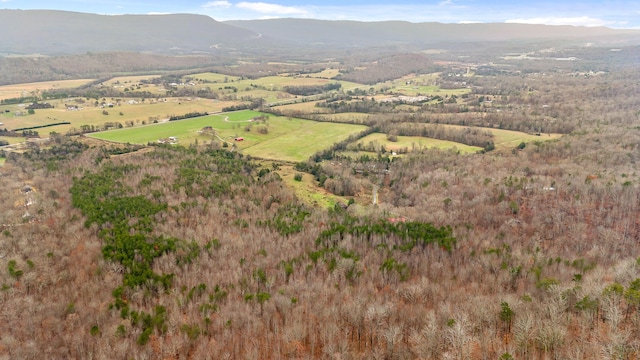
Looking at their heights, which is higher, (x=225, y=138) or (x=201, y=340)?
(x=225, y=138)

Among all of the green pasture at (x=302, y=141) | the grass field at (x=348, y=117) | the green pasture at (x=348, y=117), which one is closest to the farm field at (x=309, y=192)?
the green pasture at (x=302, y=141)

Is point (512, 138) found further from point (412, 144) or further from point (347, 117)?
point (347, 117)

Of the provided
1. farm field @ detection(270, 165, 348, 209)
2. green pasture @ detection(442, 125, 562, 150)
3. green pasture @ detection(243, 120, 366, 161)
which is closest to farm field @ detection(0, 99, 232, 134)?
green pasture @ detection(243, 120, 366, 161)

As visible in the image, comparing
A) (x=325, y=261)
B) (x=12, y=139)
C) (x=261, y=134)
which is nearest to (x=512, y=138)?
(x=261, y=134)

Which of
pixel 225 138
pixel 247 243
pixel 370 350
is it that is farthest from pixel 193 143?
pixel 370 350

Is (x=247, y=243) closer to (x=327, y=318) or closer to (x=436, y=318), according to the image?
(x=327, y=318)

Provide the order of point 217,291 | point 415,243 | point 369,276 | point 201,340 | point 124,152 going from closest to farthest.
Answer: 1. point 201,340
2. point 217,291
3. point 369,276
4. point 415,243
5. point 124,152

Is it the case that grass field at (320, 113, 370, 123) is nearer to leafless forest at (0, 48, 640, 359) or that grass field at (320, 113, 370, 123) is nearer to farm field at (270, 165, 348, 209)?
leafless forest at (0, 48, 640, 359)
